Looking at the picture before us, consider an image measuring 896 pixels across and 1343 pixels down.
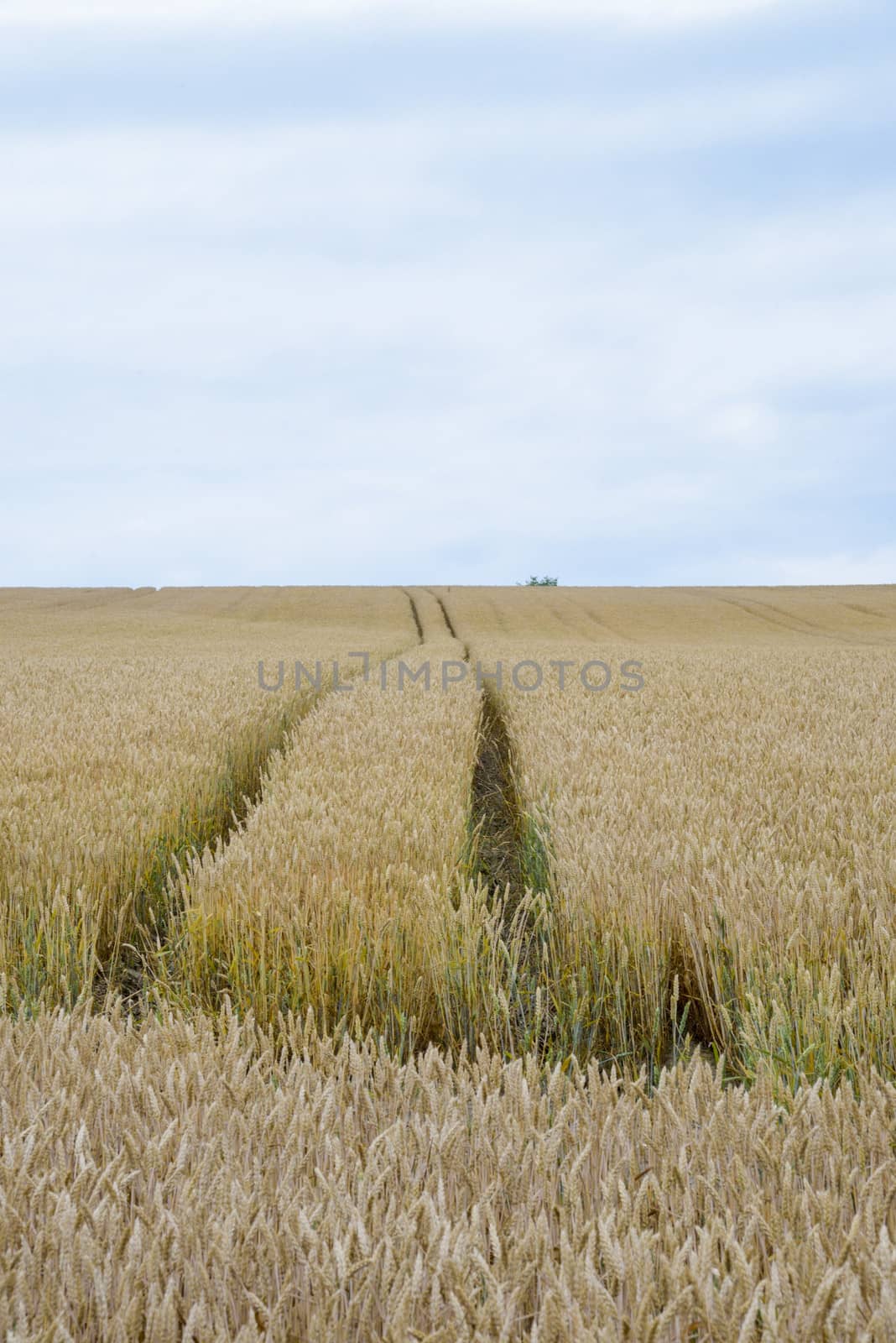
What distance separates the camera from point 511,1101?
4.67 ft

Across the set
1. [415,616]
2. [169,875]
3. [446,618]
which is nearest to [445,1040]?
[169,875]

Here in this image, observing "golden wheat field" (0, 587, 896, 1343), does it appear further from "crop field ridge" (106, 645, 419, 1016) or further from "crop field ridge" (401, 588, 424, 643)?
"crop field ridge" (401, 588, 424, 643)

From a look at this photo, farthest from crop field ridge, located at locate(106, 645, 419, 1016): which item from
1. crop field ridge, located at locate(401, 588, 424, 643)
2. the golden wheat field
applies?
crop field ridge, located at locate(401, 588, 424, 643)

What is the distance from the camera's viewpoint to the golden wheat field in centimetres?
98

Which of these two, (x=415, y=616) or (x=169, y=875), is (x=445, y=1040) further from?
(x=415, y=616)

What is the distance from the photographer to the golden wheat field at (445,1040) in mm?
981

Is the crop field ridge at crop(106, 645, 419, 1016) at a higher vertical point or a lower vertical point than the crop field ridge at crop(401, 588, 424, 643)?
lower

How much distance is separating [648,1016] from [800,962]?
22.2 inches


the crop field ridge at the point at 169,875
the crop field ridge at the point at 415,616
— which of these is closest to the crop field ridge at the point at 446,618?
the crop field ridge at the point at 415,616

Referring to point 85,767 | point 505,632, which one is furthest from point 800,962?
point 505,632

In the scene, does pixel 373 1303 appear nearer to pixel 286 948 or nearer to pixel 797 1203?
pixel 797 1203

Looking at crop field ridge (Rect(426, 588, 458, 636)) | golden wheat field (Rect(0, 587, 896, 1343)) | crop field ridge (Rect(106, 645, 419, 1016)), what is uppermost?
crop field ridge (Rect(426, 588, 458, 636))

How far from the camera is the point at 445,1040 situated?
94.3 inches

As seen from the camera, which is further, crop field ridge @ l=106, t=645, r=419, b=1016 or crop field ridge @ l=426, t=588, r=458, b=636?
crop field ridge @ l=426, t=588, r=458, b=636
